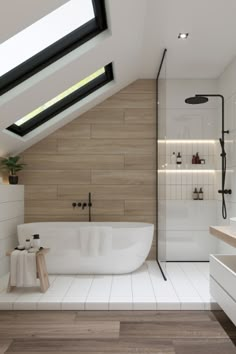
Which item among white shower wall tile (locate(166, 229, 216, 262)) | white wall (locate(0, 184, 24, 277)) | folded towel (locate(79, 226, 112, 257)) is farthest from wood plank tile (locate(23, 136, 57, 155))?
white shower wall tile (locate(166, 229, 216, 262))

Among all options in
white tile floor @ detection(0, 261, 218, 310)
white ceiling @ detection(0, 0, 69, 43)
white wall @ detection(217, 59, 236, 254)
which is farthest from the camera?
white wall @ detection(217, 59, 236, 254)

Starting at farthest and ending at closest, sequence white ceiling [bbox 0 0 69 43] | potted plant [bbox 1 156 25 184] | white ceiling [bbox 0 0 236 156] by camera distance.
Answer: potted plant [bbox 1 156 25 184]
white ceiling [bbox 0 0 236 156]
white ceiling [bbox 0 0 69 43]

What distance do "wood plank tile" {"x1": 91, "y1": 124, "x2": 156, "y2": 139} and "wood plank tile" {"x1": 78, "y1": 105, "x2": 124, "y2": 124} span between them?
7cm

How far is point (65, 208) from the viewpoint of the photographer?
5.22 m

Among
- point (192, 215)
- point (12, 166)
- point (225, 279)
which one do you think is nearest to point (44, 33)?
point (12, 166)

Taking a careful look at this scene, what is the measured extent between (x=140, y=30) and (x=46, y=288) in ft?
9.62

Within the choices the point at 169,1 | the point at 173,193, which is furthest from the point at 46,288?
the point at 169,1

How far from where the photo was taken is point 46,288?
3754 millimetres

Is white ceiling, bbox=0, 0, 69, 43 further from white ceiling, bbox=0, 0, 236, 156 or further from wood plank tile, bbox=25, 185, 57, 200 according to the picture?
wood plank tile, bbox=25, 185, 57, 200

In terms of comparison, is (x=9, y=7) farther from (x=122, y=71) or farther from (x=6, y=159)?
(x=6, y=159)

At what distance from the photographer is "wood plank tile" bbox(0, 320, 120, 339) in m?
2.83

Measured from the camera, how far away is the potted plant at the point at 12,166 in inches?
186

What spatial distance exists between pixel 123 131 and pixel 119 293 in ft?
8.30

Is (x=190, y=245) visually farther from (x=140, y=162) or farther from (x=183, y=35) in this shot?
(x=183, y=35)
